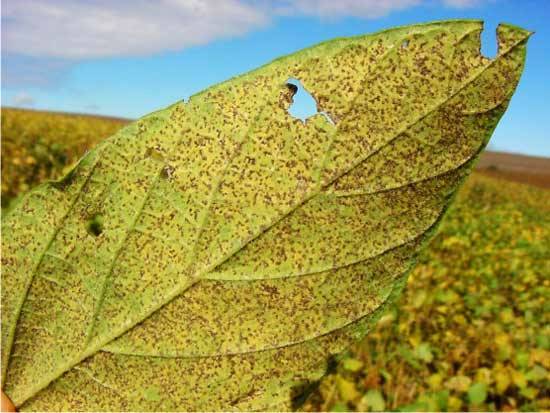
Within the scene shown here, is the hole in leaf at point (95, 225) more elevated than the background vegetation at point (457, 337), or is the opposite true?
the hole in leaf at point (95, 225)

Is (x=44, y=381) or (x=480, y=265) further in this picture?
(x=480, y=265)

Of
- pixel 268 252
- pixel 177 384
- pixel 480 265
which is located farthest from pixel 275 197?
pixel 480 265

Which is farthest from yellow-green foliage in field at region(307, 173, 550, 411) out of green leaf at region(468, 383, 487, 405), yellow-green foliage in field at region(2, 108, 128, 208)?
yellow-green foliage in field at region(2, 108, 128, 208)

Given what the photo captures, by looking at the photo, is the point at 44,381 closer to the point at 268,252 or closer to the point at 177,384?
the point at 177,384

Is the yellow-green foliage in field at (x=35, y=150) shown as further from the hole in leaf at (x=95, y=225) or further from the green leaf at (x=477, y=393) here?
the hole in leaf at (x=95, y=225)

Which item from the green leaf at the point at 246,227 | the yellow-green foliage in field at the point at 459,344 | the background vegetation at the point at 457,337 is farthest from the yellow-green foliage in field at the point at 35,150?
the green leaf at the point at 246,227

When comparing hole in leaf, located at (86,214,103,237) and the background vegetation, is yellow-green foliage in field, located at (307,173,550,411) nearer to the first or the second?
the background vegetation

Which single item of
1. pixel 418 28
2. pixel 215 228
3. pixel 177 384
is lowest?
pixel 177 384
